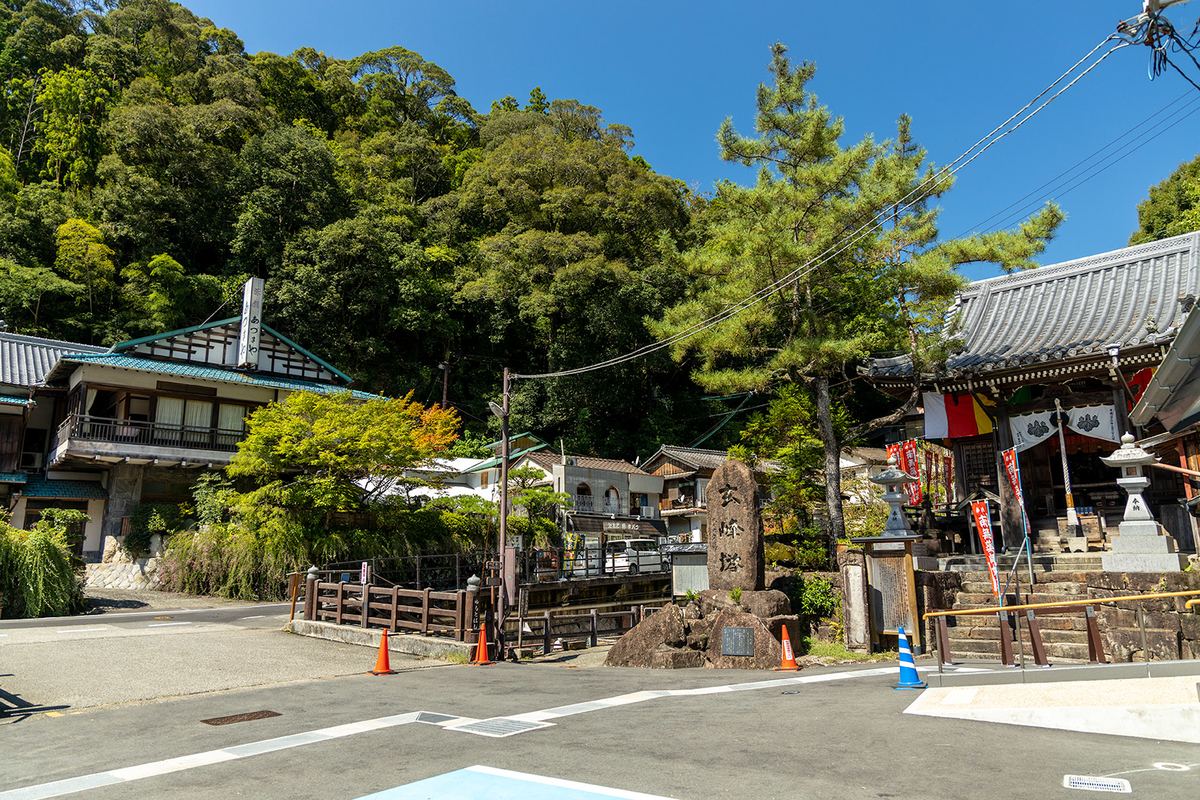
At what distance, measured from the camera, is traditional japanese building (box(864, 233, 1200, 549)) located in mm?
15750

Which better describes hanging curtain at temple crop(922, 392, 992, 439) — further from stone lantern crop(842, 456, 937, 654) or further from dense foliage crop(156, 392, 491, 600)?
dense foliage crop(156, 392, 491, 600)

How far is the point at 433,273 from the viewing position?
42000 millimetres

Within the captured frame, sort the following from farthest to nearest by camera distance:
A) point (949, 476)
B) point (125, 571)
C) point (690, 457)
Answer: point (690, 457) → point (125, 571) → point (949, 476)

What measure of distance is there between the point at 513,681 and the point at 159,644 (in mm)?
7771

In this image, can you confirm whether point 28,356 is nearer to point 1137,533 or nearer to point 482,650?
point 482,650

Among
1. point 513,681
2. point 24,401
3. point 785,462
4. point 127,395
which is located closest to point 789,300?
point 785,462

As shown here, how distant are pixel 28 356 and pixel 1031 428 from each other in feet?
120

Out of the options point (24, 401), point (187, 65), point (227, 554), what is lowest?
point (227, 554)

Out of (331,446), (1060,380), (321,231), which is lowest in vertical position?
(331,446)

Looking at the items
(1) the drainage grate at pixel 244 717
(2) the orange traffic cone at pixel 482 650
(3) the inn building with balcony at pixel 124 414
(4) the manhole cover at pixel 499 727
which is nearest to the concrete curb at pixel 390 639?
(2) the orange traffic cone at pixel 482 650

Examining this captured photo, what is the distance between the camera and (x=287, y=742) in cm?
700

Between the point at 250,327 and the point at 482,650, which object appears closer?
the point at 482,650

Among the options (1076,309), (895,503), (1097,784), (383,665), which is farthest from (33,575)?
(1076,309)

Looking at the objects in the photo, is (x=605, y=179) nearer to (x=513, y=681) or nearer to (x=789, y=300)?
(x=789, y=300)
